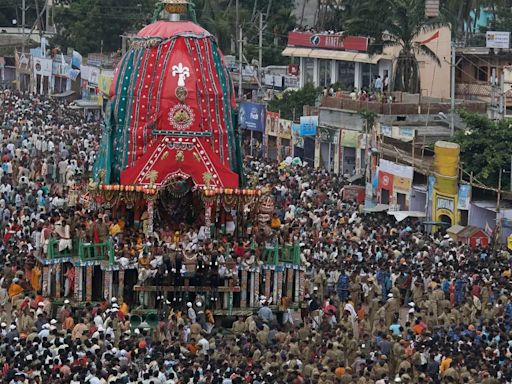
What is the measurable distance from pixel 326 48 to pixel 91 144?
1284 cm

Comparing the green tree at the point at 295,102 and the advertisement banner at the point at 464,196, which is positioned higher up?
the green tree at the point at 295,102

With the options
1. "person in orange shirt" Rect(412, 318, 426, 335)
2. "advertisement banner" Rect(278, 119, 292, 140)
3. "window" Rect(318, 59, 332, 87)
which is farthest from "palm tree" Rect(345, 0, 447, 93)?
"person in orange shirt" Rect(412, 318, 426, 335)

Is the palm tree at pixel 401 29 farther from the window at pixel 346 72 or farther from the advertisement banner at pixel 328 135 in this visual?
the advertisement banner at pixel 328 135

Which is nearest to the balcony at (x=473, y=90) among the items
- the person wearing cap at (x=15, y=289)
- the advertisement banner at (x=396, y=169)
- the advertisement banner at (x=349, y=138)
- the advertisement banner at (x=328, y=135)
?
the advertisement banner at (x=328, y=135)

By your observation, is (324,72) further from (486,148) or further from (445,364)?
(445,364)

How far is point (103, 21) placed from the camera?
81.8 m

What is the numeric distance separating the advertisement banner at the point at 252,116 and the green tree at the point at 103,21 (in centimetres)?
2281

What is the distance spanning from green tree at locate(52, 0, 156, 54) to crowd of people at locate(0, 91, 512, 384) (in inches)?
1453

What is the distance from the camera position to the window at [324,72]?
6562 cm

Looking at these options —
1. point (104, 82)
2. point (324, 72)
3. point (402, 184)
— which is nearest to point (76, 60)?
point (104, 82)

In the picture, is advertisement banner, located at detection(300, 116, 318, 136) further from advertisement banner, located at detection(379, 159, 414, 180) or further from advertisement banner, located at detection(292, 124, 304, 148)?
advertisement banner, located at detection(379, 159, 414, 180)

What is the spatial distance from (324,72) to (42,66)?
19180 mm

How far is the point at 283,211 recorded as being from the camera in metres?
42.8

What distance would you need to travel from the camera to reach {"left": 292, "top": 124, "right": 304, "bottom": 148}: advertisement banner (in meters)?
55.7
